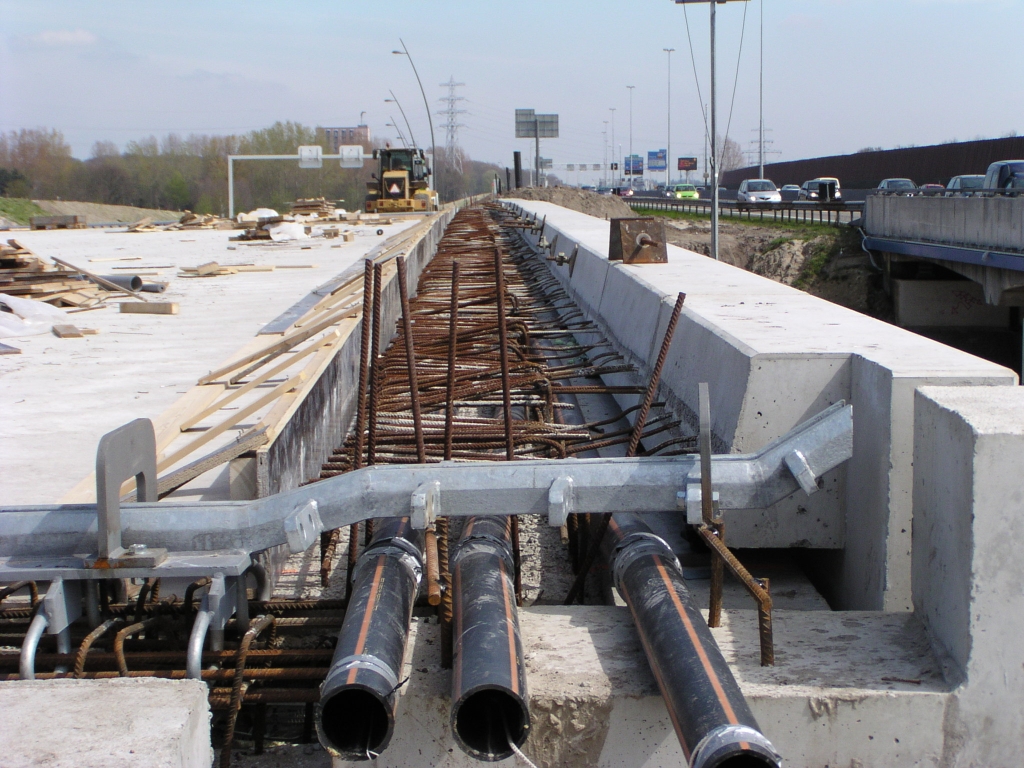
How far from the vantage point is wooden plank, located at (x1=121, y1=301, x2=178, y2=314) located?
36.1 feet

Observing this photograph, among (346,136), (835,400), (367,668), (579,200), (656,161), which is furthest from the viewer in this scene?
(656,161)

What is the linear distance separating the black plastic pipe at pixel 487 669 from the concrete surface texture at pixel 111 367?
2417mm

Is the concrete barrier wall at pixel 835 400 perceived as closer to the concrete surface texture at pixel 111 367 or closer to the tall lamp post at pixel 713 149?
the concrete surface texture at pixel 111 367

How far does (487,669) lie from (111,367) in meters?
6.29

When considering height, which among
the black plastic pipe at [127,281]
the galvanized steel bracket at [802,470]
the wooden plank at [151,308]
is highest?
the black plastic pipe at [127,281]

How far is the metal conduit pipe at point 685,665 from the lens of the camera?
227cm

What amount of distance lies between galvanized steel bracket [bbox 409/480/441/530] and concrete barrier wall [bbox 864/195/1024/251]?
2126 cm

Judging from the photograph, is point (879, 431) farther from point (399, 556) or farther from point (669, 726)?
point (399, 556)

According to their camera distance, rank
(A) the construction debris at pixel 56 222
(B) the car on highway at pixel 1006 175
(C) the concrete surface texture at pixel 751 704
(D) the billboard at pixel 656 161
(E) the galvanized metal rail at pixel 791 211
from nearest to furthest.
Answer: (C) the concrete surface texture at pixel 751 704 → (B) the car on highway at pixel 1006 175 → (A) the construction debris at pixel 56 222 → (E) the galvanized metal rail at pixel 791 211 → (D) the billboard at pixel 656 161

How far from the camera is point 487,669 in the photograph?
2576 mm

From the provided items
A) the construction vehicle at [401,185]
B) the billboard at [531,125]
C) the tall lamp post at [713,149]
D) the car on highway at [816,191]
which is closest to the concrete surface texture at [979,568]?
the tall lamp post at [713,149]

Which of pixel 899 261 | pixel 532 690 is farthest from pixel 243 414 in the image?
pixel 899 261

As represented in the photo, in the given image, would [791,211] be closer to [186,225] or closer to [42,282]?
[186,225]

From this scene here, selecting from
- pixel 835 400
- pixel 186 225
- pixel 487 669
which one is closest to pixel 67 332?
pixel 835 400
